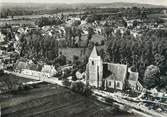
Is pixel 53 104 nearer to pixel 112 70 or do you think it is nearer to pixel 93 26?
pixel 112 70

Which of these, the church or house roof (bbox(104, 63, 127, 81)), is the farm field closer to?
the church

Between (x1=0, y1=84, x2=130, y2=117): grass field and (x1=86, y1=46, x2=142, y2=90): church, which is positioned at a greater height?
(x1=86, y1=46, x2=142, y2=90): church

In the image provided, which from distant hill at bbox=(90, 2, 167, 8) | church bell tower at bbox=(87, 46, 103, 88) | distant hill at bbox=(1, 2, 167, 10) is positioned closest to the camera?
distant hill at bbox=(1, 2, 167, 10)

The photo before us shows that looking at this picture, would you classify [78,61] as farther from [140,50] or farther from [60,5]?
[140,50]

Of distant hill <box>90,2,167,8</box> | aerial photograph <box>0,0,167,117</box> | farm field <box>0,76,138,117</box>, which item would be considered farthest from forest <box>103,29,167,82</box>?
farm field <box>0,76,138,117</box>

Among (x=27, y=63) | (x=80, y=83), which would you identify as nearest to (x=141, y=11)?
(x=80, y=83)

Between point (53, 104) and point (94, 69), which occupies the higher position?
point (94, 69)
